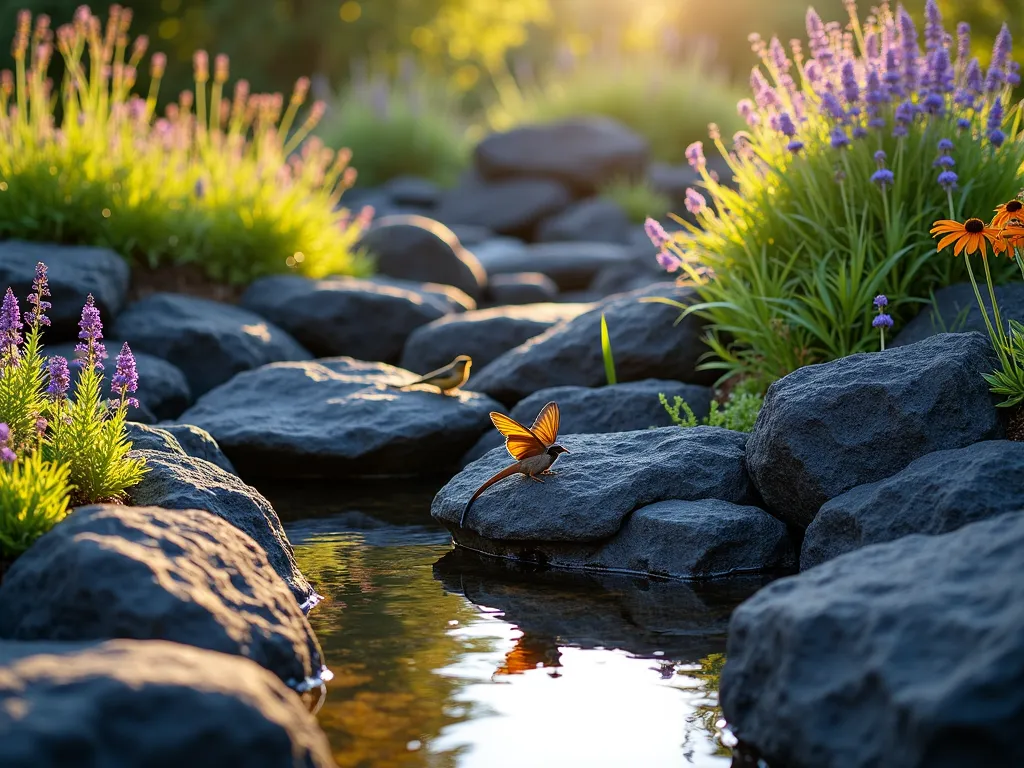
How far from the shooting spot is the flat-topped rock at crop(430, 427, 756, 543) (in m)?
5.11

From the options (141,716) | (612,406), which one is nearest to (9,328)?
(141,716)

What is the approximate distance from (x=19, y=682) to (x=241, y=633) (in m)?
0.90

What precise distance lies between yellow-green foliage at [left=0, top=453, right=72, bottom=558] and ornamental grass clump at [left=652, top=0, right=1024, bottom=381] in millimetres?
3828

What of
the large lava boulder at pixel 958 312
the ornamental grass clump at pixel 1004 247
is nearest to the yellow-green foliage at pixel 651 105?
the large lava boulder at pixel 958 312

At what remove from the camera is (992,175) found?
6312 millimetres

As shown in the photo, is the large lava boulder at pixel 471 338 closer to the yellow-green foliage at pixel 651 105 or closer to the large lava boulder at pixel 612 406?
the large lava boulder at pixel 612 406

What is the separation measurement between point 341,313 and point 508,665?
5.67 m

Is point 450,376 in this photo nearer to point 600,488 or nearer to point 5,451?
point 600,488

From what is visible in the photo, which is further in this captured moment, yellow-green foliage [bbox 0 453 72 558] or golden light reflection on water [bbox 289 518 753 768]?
yellow-green foliage [bbox 0 453 72 558]

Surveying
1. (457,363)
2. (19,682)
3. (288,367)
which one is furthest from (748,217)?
(19,682)

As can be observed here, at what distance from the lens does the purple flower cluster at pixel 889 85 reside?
6.18 meters

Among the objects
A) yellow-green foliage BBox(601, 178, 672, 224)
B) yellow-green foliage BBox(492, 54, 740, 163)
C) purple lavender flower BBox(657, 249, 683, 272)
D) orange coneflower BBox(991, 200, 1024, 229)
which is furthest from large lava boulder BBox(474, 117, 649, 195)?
orange coneflower BBox(991, 200, 1024, 229)

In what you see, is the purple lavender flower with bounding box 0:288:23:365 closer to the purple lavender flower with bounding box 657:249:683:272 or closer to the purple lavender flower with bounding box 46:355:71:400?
the purple lavender flower with bounding box 46:355:71:400

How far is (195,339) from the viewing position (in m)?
8.15
